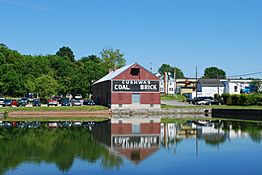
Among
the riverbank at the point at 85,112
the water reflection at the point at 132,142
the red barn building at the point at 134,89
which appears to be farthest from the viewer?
the red barn building at the point at 134,89

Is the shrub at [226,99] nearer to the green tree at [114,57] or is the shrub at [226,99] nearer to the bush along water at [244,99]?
the bush along water at [244,99]

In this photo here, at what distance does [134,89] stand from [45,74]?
162ft

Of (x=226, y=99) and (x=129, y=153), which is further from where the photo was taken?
(x=226, y=99)

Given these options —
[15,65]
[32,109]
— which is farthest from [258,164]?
[15,65]

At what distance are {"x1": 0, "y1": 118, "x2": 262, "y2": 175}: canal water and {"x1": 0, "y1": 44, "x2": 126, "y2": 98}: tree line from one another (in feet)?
198

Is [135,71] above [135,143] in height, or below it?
above

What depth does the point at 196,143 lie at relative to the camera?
29.1m

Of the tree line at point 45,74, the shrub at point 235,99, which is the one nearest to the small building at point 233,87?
the tree line at point 45,74

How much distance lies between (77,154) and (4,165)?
468 centimetres

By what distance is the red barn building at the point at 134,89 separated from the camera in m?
66.1

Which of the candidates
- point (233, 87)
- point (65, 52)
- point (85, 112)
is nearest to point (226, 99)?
point (85, 112)

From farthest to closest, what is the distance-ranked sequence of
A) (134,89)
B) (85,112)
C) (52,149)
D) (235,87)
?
Result: (235,87)
(134,89)
(85,112)
(52,149)

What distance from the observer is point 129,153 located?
2420cm

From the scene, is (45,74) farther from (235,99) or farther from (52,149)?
(52,149)
